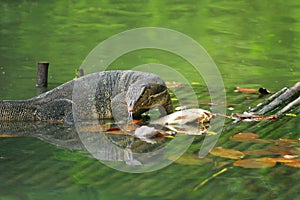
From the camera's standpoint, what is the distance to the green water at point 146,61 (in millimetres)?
4461

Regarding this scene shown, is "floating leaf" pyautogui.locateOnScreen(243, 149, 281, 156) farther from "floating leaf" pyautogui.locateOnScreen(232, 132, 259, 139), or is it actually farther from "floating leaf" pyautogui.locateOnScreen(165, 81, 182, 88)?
"floating leaf" pyautogui.locateOnScreen(165, 81, 182, 88)

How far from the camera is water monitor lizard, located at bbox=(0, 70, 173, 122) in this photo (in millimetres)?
5910

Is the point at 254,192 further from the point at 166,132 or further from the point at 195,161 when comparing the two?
the point at 166,132

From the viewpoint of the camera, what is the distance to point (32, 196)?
4.29m

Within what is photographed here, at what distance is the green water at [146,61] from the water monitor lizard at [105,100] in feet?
1.69

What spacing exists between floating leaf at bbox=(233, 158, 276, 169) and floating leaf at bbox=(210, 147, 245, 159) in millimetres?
110

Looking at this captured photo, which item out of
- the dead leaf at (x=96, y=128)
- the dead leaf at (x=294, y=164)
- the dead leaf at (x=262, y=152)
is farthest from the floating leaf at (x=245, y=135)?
the dead leaf at (x=96, y=128)

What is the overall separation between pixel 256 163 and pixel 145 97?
4.43 feet

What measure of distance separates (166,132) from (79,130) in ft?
2.38

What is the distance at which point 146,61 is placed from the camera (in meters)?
9.17

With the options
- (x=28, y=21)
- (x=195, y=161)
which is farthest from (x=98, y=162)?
(x=28, y=21)

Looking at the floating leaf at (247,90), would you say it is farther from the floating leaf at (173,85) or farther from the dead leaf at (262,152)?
the dead leaf at (262,152)

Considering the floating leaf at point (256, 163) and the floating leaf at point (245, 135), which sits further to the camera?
the floating leaf at point (245, 135)

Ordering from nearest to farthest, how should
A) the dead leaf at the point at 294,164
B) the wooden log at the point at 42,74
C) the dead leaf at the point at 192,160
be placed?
the dead leaf at the point at 294,164 < the dead leaf at the point at 192,160 < the wooden log at the point at 42,74
